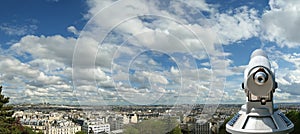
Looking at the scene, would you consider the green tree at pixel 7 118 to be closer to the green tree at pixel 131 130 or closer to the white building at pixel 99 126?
the white building at pixel 99 126

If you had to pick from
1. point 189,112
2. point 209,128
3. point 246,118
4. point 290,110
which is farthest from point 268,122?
point 209,128

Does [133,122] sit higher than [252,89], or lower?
lower

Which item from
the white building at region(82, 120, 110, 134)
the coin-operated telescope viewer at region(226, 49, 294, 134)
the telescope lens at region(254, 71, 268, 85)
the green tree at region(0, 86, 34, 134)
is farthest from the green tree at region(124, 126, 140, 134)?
the telescope lens at region(254, 71, 268, 85)

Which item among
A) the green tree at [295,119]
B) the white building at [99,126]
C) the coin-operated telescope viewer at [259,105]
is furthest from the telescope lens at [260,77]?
the green tree at [295,119]

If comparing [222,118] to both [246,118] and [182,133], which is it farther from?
[246,118]

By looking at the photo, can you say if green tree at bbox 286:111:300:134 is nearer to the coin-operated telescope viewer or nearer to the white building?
the white building

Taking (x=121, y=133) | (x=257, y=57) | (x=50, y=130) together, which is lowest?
(x=50, y=130)

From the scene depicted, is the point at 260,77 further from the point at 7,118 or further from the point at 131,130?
the point at 7,118
